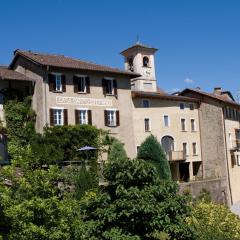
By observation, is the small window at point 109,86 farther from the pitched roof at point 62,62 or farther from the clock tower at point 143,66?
the clock tower at point 143,66

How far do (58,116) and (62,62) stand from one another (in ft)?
15.0

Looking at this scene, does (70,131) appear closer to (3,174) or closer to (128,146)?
(128,146)

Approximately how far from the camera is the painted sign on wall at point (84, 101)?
35994 millimetres

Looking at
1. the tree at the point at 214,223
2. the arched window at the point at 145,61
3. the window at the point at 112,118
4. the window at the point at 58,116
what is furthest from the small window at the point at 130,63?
the tree at the point at 214,223

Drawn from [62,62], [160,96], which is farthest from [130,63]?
[62,62]

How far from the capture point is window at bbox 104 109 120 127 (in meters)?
38.2

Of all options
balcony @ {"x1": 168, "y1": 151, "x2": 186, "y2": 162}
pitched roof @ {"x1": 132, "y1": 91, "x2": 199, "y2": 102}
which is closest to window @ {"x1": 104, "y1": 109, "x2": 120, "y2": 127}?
pitched roof @ {"x1": 132, "y1": 91, "x2": 199, "y2": 102}

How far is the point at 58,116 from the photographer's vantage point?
1406 inches

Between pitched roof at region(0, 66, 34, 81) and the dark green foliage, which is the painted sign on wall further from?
the dark green foliage

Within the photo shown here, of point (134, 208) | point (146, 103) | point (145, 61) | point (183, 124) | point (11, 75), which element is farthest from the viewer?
point (145, 61)

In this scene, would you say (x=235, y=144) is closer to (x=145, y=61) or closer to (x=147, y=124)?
(x=147, y=124)

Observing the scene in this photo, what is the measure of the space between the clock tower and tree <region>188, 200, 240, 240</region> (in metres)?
31.2

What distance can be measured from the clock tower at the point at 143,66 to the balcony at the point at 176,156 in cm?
841

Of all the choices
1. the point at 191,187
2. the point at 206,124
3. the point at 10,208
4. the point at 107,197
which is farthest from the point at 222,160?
the point at 10,208
